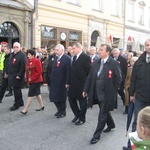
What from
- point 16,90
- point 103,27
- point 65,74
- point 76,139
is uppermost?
point 103,27

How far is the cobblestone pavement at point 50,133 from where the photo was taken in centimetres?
471

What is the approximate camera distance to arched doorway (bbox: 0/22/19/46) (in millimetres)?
14922

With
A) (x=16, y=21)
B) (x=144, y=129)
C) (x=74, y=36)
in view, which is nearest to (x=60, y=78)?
(x=144, y=129)

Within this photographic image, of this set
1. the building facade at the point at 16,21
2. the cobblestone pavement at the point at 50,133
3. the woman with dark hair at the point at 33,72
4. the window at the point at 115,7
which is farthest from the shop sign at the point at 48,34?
the cobblestone pavement at the point at 50,133

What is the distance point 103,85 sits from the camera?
4.95 meters

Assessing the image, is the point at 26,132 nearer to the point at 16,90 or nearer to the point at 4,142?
the point at 4,142

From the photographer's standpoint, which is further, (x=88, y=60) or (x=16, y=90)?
(x=16, y=90)

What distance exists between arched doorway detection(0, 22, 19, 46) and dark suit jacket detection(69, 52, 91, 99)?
989 centimetres

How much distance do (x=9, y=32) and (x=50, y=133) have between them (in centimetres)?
1108

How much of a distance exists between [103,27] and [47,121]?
57.6ft

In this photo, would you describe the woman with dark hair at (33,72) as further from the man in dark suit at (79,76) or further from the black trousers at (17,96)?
the man in dark suit at (79,76)

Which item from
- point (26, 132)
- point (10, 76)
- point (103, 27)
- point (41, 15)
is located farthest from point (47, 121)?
point (103, 27)

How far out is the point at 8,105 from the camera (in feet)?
25.9

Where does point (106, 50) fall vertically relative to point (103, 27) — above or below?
below
